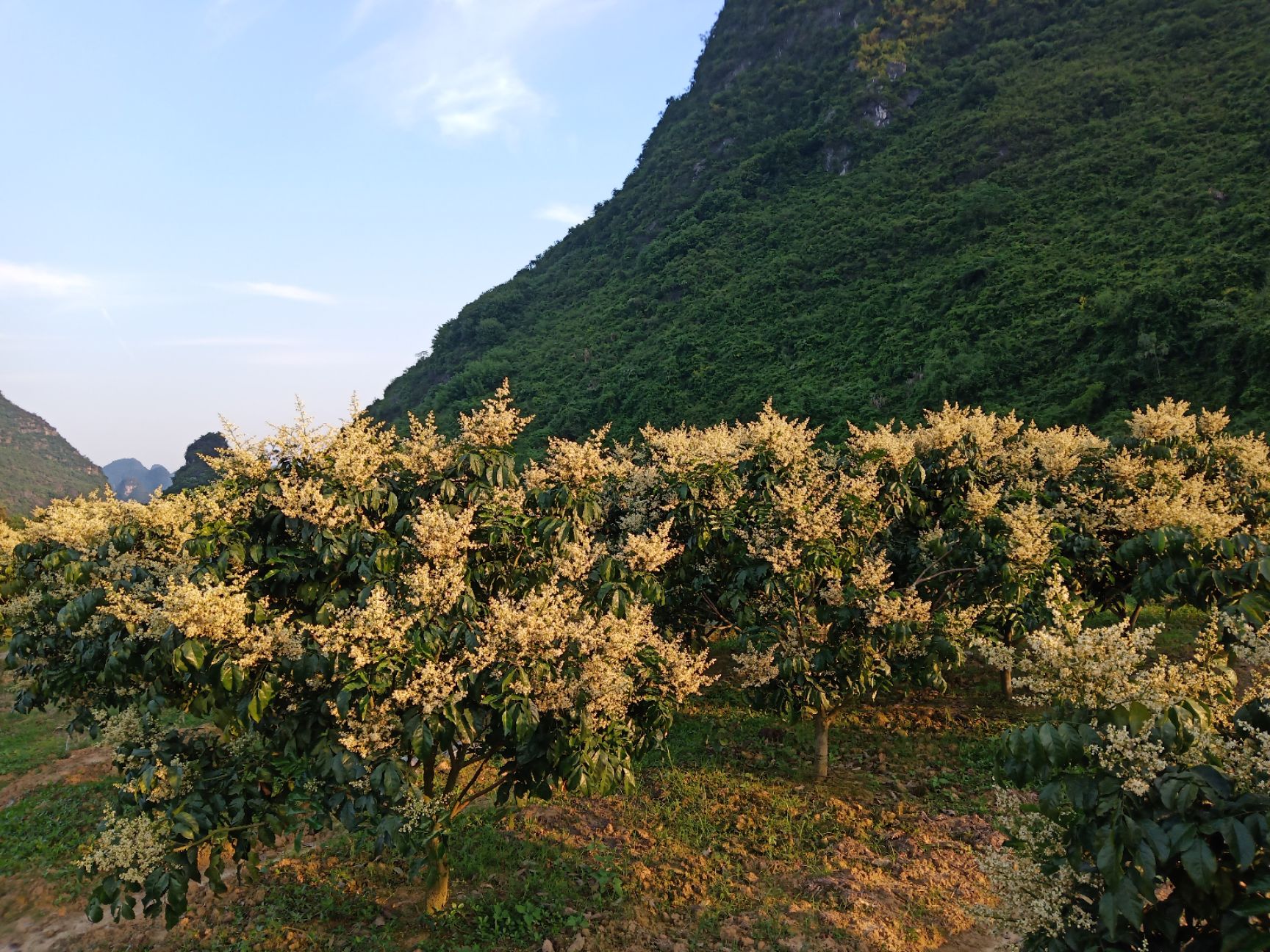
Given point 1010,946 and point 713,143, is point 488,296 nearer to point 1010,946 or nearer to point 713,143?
point 713,143

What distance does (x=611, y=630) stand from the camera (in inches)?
252

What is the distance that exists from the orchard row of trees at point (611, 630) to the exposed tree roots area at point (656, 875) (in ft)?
3.26

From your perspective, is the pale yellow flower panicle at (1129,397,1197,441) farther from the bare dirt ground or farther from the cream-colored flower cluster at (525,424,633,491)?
the bare dirt ground

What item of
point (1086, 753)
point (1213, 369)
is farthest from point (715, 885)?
point (1213, 369)

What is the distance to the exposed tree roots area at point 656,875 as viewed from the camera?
766cm

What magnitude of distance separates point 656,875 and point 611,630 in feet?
14.2

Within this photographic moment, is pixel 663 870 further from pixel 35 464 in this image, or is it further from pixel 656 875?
pixel 35 464

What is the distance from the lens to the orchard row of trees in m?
4.04

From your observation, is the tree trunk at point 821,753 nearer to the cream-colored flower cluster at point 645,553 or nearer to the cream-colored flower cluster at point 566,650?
the cream-colored flower cluster at point 645,553

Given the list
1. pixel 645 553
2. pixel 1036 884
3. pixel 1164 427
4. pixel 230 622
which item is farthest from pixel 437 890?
pixel 1164 427

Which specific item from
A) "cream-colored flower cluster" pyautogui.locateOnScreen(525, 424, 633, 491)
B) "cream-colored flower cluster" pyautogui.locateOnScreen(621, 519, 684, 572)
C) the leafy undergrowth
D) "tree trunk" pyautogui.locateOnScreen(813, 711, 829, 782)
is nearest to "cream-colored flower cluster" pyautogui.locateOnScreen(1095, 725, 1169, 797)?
the leafy undergrowth

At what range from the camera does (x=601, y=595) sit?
22.7 feet

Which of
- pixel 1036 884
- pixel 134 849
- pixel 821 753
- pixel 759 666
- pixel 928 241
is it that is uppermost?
pixel 928 241

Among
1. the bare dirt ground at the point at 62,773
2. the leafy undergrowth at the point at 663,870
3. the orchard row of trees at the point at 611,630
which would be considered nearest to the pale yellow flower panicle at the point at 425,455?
the orchard row of trees at the point at 611,630
